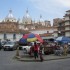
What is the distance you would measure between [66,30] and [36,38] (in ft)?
157

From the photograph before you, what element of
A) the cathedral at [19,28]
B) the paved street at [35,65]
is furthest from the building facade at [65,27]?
the paved street at [35,65]

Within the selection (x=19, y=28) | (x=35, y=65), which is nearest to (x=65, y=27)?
(x=19, y=28)

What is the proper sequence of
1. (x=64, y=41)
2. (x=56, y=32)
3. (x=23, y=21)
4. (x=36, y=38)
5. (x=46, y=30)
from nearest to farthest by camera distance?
1. (x=36, y=38)
2. (x=64, y=41)
3. (x=56, y=32)
4. (x=46, y=30)
5. (x=23, y=21)

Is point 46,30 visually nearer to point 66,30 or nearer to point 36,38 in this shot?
point 66,30

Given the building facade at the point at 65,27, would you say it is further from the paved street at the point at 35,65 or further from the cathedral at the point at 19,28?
the paved street at the point at 35,65

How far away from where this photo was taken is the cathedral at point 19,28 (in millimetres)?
87125

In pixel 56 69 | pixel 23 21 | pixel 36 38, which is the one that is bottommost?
pixel 56 69

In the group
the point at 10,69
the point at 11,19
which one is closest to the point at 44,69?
the point at 10,69

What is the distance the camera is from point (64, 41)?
40.8 meters

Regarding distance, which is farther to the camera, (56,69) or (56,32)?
(56,32)

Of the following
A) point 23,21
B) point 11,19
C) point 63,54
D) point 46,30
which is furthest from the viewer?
point 23,21

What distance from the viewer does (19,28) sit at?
12212 centimetres

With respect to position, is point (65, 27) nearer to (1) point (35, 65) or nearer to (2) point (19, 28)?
(2) point (19, 28)

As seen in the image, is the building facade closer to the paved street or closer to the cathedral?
the cathedral
